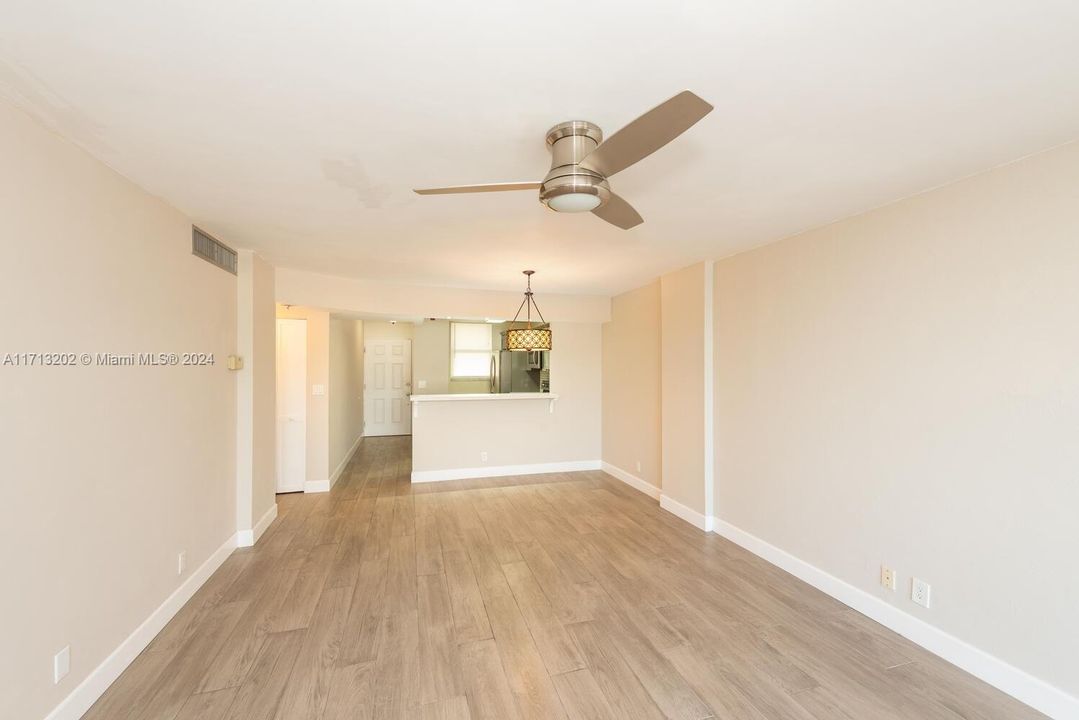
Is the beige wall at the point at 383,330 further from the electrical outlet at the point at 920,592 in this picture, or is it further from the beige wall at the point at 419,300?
the electrical outlet at the point at 920,592

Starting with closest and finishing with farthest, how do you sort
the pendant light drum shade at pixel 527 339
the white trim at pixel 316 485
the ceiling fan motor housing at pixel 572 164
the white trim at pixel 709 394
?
the ceiling fan motor housing at pixel 572 164, the white trim at pixel 709 394, the pendant light drum shade at pixel 527 339, the white trim at pixel 316 485

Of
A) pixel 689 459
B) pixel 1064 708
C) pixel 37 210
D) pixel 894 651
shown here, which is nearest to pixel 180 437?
pixel 37 210

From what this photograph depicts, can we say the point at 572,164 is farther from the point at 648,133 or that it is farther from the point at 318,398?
the point at 318,398

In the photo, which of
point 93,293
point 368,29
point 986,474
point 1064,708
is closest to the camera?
point 368,29

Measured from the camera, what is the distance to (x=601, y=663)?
219 cm

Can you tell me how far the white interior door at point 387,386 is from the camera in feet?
27.7

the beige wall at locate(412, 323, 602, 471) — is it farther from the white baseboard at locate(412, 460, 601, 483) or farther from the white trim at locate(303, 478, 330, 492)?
the white trim at locate(303, 478, 330, 492)

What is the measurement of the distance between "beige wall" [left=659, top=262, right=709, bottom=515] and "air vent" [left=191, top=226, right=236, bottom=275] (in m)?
3.82

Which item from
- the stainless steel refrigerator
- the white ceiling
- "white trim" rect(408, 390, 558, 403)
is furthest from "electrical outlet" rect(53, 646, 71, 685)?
the stainless steel refrigerator

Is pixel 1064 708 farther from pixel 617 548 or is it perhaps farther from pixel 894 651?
pixel 617 548

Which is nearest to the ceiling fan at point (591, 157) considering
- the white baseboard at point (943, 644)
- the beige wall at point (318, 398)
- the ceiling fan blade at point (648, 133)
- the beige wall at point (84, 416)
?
the ceiling fan blade at point (648, 133)

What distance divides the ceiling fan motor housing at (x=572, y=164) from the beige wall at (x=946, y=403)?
1920mm

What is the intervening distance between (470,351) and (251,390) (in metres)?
4.30

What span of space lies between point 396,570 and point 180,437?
64.8 inches
